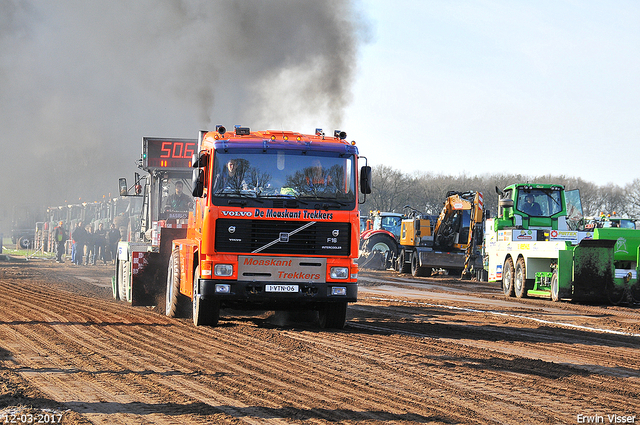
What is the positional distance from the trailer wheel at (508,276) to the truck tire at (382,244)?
1115cm

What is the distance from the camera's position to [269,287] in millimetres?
9953

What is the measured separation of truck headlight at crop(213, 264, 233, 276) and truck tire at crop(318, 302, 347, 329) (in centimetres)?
172

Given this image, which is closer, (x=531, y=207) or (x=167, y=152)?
(x=167, y=152)

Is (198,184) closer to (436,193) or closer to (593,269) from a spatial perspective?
(593,269)

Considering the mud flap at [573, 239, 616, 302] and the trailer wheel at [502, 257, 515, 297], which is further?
the trailer wheel at [502, 257, 515, 297]

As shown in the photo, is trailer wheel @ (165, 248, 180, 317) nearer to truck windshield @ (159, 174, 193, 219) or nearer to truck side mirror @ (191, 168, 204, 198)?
truck side mirror @ (191, 168, 204, 198)

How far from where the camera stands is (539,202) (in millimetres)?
19688

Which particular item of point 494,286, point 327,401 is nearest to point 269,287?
point 327,401

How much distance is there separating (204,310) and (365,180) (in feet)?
9.90

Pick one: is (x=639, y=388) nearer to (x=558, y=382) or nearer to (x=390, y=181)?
(x=558, y=382)

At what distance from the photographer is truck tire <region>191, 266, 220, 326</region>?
1050 cm

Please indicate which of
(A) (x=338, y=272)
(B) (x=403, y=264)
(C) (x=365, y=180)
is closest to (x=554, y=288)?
(C) (x=365, y=180)

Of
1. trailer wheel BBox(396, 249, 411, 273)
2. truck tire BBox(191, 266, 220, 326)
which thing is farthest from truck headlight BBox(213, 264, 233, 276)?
trailer wheel BBox(396, 249, 411, 273)

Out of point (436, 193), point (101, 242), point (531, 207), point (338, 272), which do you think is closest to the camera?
point (338, 272)
